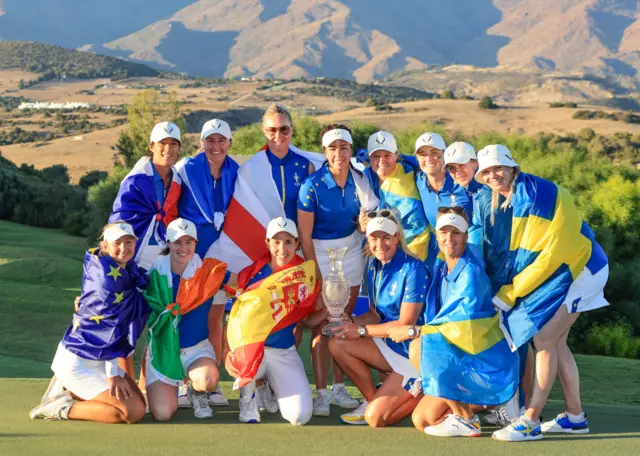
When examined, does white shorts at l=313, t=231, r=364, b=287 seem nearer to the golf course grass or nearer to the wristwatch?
the wristwatch

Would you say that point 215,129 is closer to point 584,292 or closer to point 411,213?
point 411,213

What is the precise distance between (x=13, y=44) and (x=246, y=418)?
17794 cm

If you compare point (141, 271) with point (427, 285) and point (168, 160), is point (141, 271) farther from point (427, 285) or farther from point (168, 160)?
point (427, 285)

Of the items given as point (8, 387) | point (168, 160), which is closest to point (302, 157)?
point (168, 160)

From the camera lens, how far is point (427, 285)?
7.19 meters

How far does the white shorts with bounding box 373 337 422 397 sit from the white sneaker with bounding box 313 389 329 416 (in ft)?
2.09

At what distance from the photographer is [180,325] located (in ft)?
25.1

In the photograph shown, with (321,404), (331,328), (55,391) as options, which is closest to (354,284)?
(331,328)

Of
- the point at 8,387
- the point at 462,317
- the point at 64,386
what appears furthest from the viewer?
the point at 8,387

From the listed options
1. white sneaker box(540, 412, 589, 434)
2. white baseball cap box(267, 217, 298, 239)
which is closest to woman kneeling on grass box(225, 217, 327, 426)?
white baseball cap box(267, 217, 298, 239)

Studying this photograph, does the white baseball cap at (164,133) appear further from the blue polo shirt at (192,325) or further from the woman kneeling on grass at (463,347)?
the woman kneeling on grass at (463,347)

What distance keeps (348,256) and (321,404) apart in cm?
125

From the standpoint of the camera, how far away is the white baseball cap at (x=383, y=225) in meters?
7.14

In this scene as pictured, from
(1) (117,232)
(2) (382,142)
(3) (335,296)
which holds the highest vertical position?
(2) (382,142)
